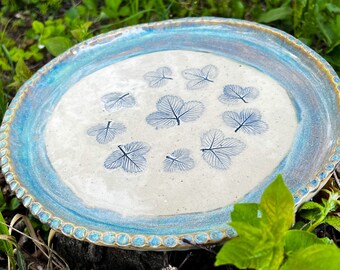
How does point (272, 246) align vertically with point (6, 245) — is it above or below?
above

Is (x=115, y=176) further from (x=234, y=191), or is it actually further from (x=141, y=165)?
(x=234, y=191)

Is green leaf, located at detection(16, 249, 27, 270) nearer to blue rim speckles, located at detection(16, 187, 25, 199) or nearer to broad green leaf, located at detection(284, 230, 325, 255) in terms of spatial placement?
blue rim speckles, located at detection(16, 187, 25, 199)

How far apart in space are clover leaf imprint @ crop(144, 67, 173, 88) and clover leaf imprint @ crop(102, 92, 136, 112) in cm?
9

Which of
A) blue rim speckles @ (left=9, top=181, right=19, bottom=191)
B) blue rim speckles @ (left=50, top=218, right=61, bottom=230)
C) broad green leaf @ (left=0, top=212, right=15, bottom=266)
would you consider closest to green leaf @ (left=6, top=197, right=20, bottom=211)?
broad green leaf @ (left=0, top=212, right=15, bottom=266)

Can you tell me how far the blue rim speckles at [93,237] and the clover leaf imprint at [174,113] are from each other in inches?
16.3

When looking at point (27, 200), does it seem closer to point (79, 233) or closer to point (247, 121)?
point (79, 233)

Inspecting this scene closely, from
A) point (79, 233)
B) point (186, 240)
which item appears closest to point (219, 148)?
point (186, 240)

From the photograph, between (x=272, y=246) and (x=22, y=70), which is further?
(x=22, y=70)

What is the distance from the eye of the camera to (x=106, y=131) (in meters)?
1.61

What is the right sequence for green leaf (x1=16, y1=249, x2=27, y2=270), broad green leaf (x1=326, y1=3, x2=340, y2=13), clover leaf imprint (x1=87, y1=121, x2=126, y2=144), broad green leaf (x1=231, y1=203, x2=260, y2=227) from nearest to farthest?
1. broad green leaf (x1=231, y1=203, x2=260, y2=227)
2. green leaf (x1=16, y1=249, x2=27, y2=270)
3. clover leaf imprint (x1=87, y1=121, x2=126, y2=144)
4. broad green leaf (x1=326, y1=3, x2=340, y2=13)

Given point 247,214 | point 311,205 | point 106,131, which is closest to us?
point 247,214

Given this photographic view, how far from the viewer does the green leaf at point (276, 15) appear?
2.20 metres

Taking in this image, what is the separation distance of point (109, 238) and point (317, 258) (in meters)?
0.52

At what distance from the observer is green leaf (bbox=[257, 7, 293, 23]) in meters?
2.20
